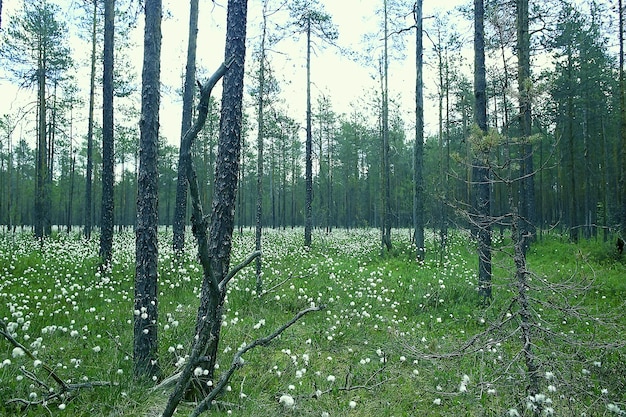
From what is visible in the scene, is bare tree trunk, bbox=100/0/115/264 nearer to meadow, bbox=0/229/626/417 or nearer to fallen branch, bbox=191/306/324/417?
meadow, bbox=0/229/626/417

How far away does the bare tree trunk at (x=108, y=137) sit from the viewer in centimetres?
1051

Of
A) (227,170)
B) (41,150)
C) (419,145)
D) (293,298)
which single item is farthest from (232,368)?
(41,150)

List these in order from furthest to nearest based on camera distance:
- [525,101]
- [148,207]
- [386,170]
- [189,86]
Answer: [386,170], [189,86], [148,207], [525,101]

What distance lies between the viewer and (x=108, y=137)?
36.3 ft

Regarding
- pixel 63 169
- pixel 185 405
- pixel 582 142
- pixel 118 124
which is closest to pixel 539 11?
pixel 185 405

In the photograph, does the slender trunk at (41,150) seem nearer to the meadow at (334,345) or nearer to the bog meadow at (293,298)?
the bog meadow at (293,298)

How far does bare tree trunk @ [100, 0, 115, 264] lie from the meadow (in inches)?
30.2

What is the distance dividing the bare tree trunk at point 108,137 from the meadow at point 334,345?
77 centimetres

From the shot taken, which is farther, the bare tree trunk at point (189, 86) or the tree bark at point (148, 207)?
the bare tree trunk at point (189, 86)

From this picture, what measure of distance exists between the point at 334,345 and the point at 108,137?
8.82m

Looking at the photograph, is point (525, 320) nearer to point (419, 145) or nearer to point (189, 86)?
point (189, 86)

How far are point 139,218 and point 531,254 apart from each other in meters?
17.8

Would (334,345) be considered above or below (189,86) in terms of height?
below

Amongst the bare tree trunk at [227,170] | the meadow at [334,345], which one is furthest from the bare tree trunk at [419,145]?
the bare tree trunk at [227,170]
